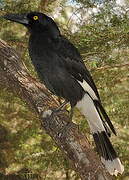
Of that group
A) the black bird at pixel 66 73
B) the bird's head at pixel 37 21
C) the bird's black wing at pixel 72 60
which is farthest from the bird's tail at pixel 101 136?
the bird's head at pixel 37 21

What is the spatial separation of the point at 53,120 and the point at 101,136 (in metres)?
0.46

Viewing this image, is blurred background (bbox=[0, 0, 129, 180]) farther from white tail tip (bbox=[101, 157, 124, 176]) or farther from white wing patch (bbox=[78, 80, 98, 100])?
white tail tip (bbox=[101, 157, 124, 176])

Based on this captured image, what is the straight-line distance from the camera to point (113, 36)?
459cm

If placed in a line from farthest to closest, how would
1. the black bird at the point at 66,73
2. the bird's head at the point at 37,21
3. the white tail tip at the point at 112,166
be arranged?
the bird's head at the point at 37,21 → the black bird at the point at 66,73 → the white tail tip at the point at 112,166

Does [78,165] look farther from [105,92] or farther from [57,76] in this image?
[105,92]

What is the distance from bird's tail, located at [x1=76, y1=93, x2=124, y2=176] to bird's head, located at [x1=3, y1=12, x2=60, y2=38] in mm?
730

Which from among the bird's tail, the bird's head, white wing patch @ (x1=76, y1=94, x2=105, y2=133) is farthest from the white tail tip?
the bird's head

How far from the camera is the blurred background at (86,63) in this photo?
474cm

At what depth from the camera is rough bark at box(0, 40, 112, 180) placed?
328 centimetres

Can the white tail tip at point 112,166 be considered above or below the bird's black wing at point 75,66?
below

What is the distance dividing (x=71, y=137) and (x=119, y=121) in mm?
1884

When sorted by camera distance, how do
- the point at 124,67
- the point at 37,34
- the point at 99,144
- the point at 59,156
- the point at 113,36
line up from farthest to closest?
the point at 124,67 → the point at 59,156 → the point at 113,36 → the point at 37,34 → the point at 99,144

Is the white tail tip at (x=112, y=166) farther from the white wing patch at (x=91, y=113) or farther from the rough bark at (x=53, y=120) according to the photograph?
the white wing patch at (x=91, y=113)

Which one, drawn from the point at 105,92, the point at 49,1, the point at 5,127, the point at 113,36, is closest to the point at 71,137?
the point at 113,36
